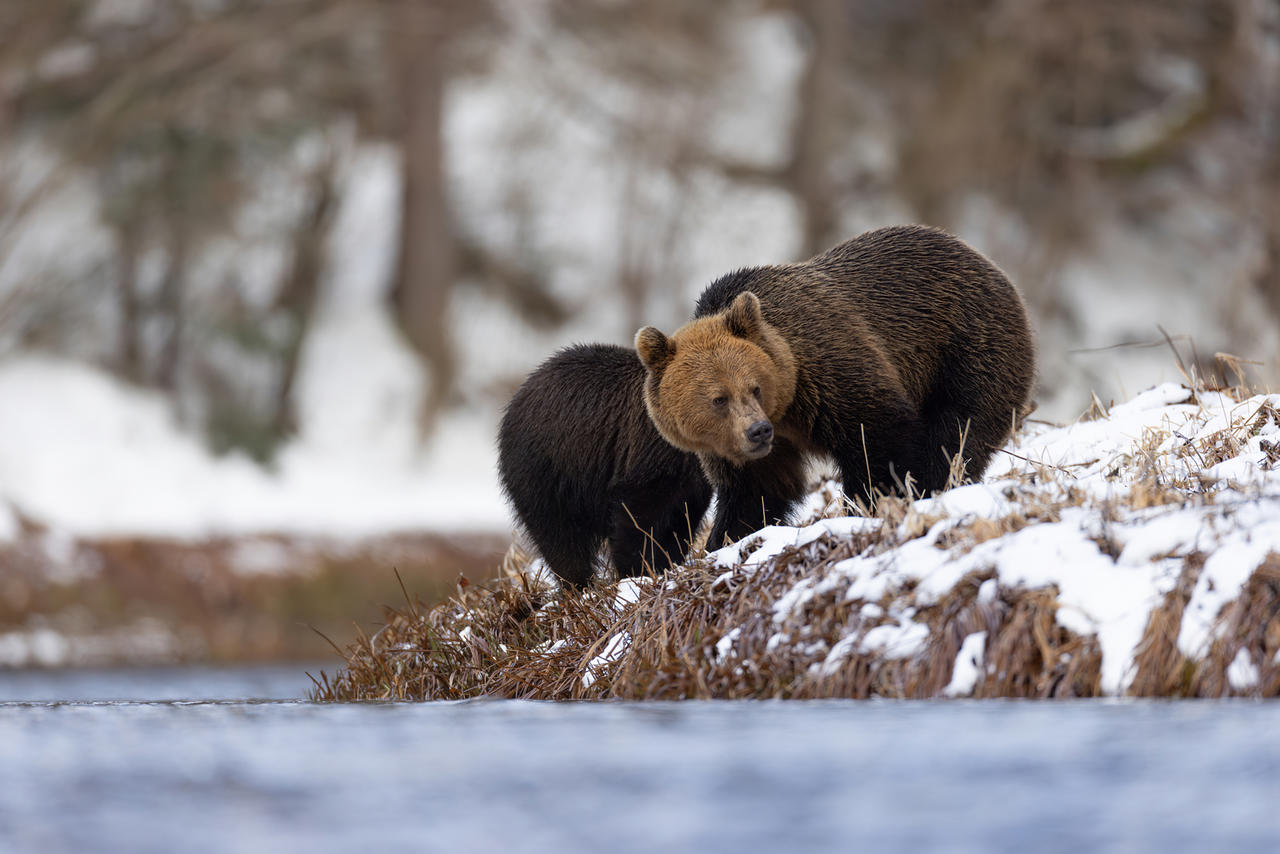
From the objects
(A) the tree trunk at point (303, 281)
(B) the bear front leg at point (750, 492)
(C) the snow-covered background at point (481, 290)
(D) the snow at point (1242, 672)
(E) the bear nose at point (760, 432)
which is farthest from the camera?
(A) the tree trunk at point (303, 281)

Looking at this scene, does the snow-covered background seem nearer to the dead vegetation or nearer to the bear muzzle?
the dead vegetation

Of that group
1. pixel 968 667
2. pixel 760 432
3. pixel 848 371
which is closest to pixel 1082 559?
pixel 968 667

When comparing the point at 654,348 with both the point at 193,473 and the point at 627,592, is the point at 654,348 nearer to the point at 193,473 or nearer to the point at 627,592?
the point at 627,592

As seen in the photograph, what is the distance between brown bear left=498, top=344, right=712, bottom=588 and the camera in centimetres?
777

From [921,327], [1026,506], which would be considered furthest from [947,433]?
[1026,506]

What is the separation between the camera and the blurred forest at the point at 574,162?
19.2 metres

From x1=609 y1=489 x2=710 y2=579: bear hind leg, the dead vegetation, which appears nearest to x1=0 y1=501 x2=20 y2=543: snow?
the dead vegetation

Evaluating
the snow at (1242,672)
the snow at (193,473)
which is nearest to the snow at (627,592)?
the snow at (1242,672)

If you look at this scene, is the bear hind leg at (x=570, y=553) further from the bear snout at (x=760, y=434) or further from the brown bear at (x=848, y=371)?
the bear snout at (x=760, y=434)

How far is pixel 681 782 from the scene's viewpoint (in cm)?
425

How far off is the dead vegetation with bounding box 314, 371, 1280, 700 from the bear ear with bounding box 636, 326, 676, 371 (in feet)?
3.44

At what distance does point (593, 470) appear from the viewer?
316 inches

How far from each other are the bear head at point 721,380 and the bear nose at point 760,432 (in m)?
0.03

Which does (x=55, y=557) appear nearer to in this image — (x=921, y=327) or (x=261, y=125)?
(x=261, y=125)
